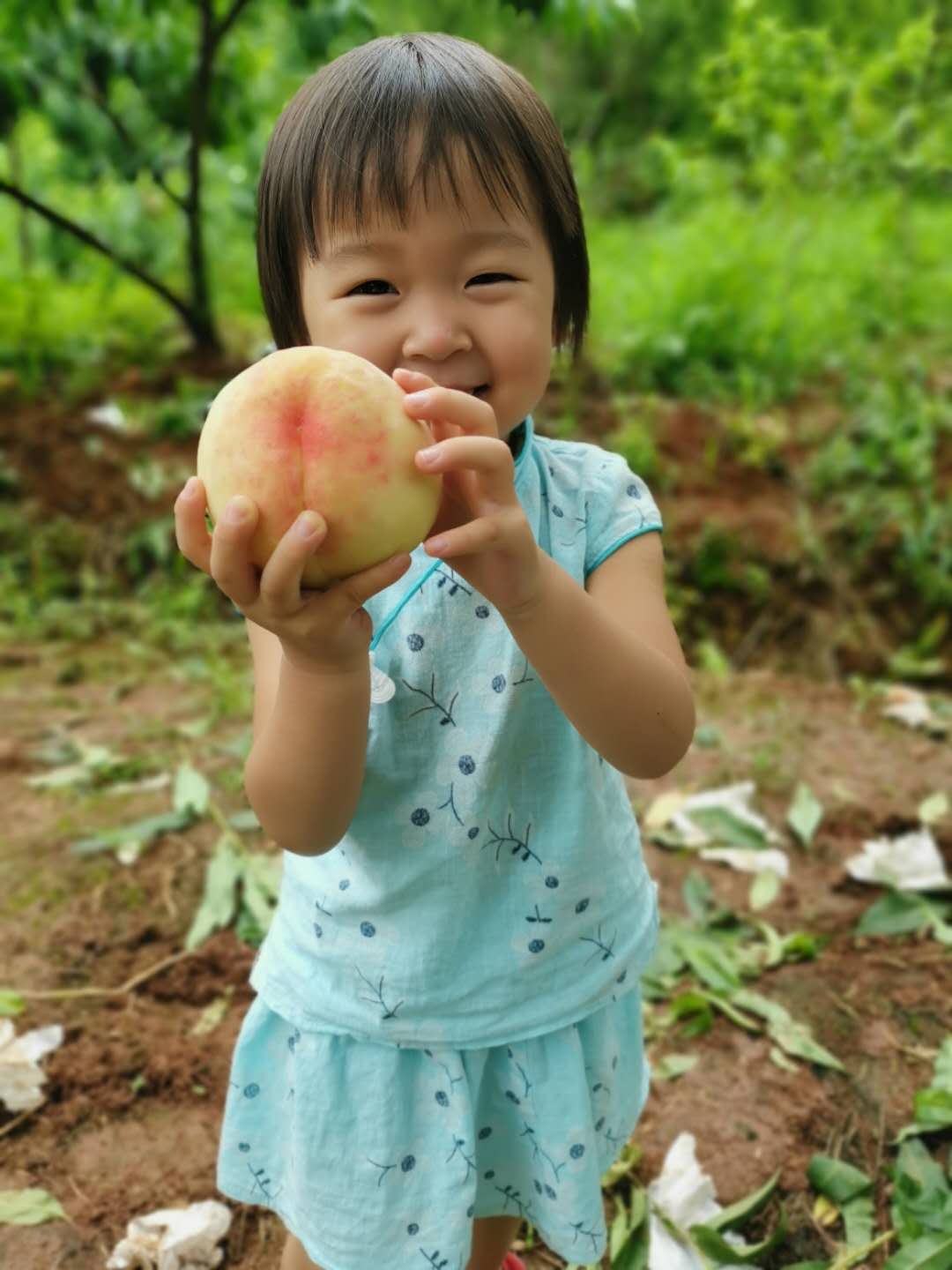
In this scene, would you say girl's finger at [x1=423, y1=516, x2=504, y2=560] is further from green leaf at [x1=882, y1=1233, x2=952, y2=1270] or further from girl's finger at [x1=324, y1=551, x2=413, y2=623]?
green leaf at [x1=882, y1=1233, x2=952, y2=1270]

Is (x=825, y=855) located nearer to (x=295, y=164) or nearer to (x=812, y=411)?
(x=295, y=164)

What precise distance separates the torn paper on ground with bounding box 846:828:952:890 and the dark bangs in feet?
5.21

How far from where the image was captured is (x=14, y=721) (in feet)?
9.36

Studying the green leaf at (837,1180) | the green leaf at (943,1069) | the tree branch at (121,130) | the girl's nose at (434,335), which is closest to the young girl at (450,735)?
the girl's nose at (434,335)

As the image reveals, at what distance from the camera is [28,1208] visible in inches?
63.3

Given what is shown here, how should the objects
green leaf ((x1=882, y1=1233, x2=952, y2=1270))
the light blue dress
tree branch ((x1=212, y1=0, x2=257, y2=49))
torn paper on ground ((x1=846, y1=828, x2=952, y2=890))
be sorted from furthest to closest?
tree branch ((x1=212, y1=0, x2=257, y2=49))
torn paper on ground ((x1=846, y1=828, x2=952, y2=890))
green leaf ((x1=882, y1=1233, x2=952, y2=1270))
the light blue dress

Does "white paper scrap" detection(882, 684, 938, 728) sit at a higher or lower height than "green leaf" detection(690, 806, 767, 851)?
lower

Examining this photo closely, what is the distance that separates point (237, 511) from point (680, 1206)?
126 centimetres

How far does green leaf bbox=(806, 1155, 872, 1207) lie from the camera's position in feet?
5.42

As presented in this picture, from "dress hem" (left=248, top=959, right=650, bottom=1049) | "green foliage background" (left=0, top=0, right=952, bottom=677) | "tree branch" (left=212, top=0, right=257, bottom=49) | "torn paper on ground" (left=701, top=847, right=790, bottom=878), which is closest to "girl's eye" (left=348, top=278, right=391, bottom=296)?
"dress hem" (left=248, top=959, right=650, bottom=1049)

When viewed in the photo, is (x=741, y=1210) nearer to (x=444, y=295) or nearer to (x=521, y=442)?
(x=521, y=442)

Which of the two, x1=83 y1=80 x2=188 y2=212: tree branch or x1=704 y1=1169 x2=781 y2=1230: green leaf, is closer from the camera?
x1=704 y1=1169 x2=781 y2=1230: green leaf

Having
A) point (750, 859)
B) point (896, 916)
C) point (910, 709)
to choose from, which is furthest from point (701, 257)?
point (896, 916)

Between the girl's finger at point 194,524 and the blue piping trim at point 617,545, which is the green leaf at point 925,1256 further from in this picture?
the girl's finger at point 194,524
